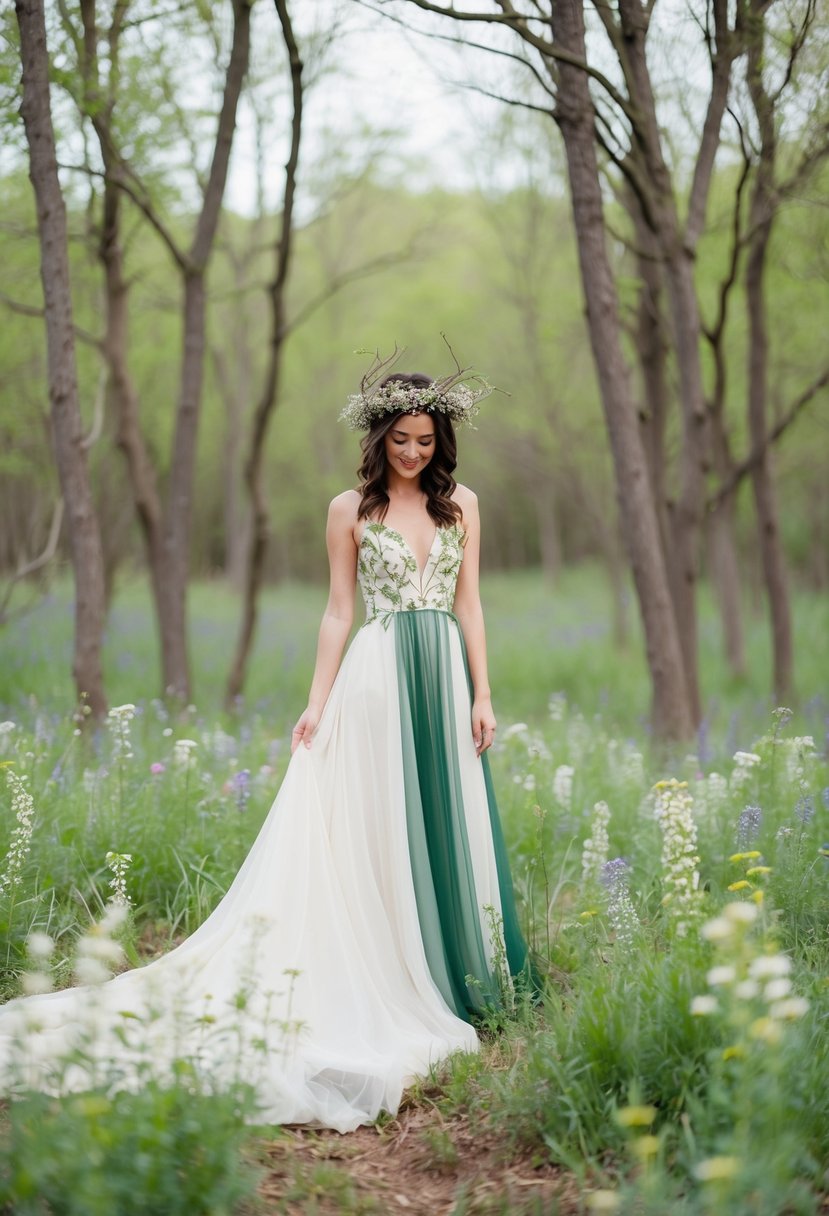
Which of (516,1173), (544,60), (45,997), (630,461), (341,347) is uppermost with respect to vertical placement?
(341,347)

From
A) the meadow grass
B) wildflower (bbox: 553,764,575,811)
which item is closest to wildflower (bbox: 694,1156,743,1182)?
the meadow grass

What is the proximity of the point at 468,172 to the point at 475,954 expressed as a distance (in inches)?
450

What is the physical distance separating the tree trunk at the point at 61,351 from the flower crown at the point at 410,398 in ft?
7.52

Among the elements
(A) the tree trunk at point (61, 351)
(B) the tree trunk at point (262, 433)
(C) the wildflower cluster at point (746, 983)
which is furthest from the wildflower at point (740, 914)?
(B) the tree trunk at point (262, 433)

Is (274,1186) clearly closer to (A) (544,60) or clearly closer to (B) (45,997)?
(B) (45,997)

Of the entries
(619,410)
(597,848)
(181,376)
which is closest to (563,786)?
(597,848)

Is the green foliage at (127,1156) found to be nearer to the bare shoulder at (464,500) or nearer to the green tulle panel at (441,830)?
the green tulle panel at (441,830)

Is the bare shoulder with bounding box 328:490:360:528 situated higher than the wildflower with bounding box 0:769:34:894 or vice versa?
the bare shoulder with bounding box 328:490:360:528

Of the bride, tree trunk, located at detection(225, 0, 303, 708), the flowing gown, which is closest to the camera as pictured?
the flowing gown

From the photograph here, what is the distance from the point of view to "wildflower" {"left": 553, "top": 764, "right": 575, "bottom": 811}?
525 cm

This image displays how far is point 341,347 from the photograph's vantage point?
20844mm

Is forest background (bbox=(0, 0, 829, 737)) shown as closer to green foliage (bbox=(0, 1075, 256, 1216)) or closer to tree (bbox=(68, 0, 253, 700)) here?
tree (bbox=(68, 0, 253, 700))

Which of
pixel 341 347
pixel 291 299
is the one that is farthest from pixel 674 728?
pixel 291 299

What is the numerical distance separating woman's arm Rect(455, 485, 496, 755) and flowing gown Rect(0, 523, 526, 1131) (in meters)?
0.05
